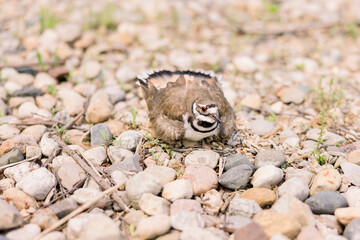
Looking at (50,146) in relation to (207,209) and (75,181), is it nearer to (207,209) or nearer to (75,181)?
(75,181)

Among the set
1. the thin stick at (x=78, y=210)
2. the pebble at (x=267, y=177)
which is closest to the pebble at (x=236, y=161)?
the pebble at (x=267, y=177)

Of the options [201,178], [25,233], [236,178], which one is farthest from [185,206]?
[25,233]

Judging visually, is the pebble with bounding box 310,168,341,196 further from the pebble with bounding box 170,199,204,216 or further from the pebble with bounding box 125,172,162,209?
the pebble with bounding box 125,172,162,209

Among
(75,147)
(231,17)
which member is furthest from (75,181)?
(231,17)

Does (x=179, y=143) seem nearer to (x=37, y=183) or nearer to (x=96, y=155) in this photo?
(x=96, y=155)

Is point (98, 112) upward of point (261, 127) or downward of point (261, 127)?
upward

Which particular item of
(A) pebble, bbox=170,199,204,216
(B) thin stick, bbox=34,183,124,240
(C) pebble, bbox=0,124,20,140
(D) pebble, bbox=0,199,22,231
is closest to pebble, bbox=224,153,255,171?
(A) pebble, bbox=170,199,204,216
